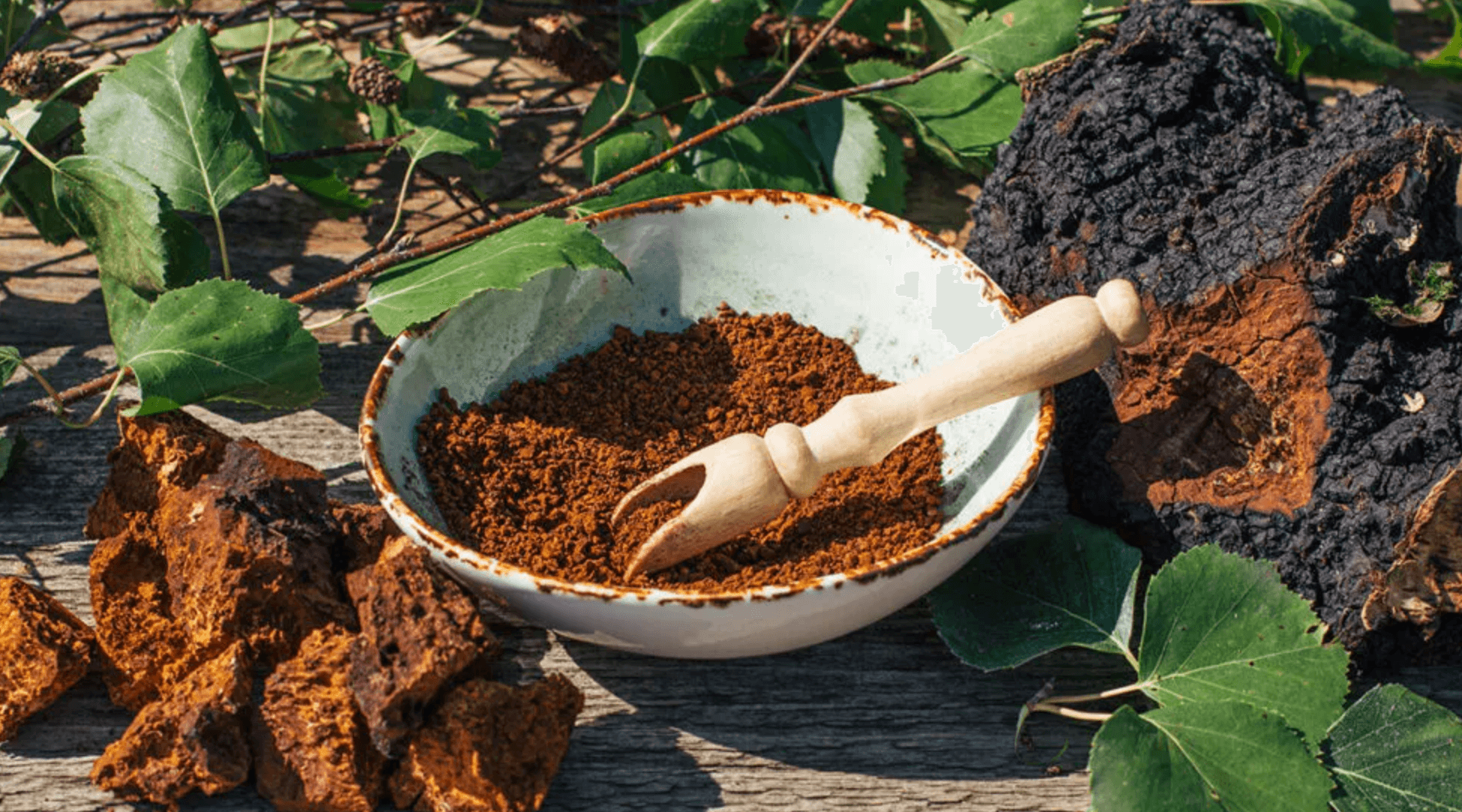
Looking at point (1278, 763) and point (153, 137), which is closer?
point (1278, 763)

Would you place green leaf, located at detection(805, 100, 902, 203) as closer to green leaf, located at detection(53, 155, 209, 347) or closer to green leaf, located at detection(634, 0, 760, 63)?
green leaf, located at detection(634, 0, 760, 63)

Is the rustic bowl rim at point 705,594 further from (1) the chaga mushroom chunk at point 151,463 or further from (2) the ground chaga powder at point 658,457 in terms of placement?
(1) the chaga mushroom chunk at point 151,463

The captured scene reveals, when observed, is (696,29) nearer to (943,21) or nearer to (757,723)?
(943,21)

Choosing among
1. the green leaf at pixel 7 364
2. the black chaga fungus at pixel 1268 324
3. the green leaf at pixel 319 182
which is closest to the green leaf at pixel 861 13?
the black chaga fungus at pixel 1268 324

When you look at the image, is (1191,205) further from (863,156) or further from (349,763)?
(349,763)

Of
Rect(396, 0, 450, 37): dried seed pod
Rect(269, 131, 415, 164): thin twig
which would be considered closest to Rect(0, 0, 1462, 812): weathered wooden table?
Rect(269, 131, 415, 164): thin twig

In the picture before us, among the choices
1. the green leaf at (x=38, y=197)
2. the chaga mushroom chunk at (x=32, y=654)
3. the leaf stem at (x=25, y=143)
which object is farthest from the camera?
the green leaf at (x=38, y=197)

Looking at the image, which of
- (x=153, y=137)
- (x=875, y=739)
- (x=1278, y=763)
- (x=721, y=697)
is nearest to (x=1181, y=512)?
(x=1278, y=763)
